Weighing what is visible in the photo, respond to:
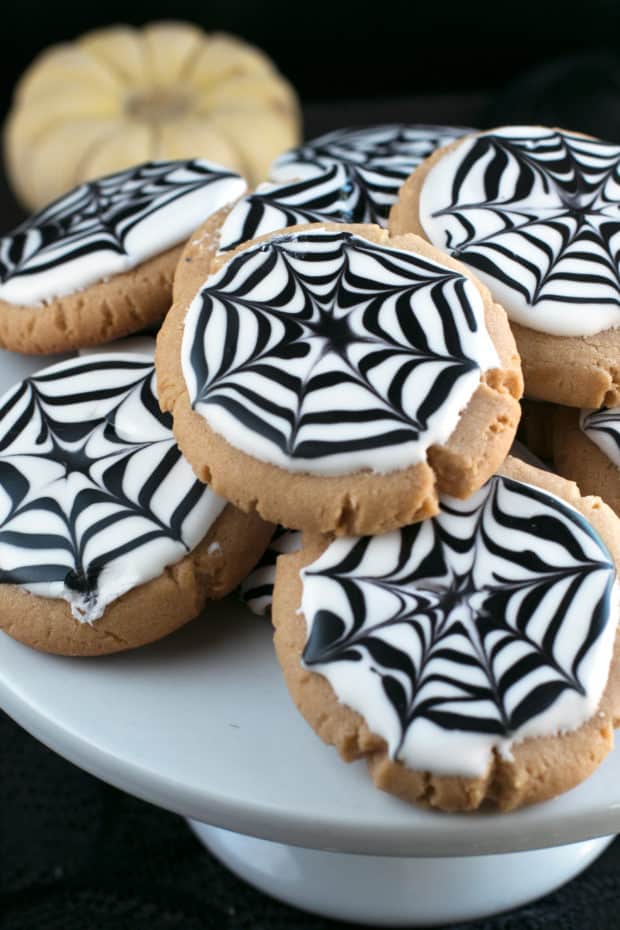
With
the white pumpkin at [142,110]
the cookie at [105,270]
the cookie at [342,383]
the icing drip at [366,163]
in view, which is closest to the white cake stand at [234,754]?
the cookie at [342,383]

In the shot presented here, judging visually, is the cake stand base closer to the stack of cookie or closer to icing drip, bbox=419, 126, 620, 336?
the stack of cookie

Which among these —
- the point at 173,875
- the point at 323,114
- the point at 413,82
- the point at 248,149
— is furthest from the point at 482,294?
the point at 413,82

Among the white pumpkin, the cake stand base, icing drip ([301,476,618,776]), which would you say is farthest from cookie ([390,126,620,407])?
the white pumpkin

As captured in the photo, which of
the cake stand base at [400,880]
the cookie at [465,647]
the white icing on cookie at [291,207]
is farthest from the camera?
the cake stand base at [400,880]

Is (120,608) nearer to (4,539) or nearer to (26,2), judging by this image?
(4,539)

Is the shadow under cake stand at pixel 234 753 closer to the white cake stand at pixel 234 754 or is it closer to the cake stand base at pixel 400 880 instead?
the white cake stand at pixel 234 754

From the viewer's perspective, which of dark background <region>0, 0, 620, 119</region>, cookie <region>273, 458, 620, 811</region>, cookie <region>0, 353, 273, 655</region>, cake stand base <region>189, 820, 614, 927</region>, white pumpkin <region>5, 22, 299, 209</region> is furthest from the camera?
dark background <region>0, 0, 620, 119</region>

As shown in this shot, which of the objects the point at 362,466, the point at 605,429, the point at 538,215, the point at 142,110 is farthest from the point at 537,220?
the point at 142,110
